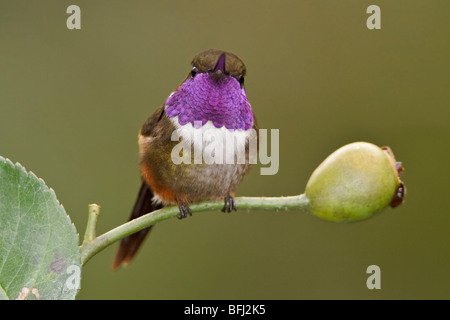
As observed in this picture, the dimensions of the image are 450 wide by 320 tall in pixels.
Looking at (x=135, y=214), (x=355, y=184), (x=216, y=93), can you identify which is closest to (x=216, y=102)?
(x=216, y=93)

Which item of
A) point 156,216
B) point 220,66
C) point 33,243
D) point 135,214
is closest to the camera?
point 33,243

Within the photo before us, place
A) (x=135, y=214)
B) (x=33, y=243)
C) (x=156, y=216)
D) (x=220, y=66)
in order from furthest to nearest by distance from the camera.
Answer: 1. (x=135, y=214)
2. (x=220, y=66)
3. (x=156, y=216)
4. (x=33, y=243)

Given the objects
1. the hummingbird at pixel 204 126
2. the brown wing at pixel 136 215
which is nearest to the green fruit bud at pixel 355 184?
the hummingbird at pixel 204 126

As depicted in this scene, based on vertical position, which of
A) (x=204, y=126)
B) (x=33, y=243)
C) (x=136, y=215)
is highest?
(x=204, y=126)

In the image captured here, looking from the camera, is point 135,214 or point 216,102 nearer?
point 216,102

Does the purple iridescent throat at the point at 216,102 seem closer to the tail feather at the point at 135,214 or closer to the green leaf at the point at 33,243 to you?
the tail feather at the point at 135,214

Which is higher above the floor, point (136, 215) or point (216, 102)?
point (216, 102)

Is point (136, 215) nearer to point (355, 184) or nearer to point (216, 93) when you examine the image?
point (216, 93)
